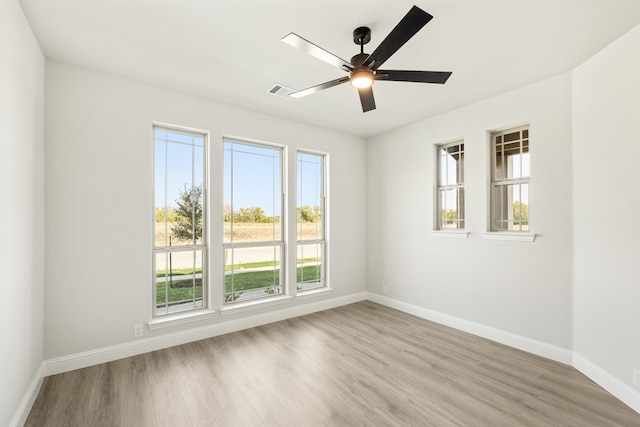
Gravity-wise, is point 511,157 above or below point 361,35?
below

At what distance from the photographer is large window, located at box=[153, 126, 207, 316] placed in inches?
→ 136

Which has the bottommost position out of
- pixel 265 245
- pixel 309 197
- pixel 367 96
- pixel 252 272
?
pixel 252 272

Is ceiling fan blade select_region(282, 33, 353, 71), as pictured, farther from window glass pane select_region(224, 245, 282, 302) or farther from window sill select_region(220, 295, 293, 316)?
window sill select_region(220, 295, 293, 316)

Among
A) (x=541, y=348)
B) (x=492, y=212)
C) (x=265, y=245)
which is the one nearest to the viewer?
(x=541, y=348)

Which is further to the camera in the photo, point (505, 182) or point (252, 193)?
point (252, 193)

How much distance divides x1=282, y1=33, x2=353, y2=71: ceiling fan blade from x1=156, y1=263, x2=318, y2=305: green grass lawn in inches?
115

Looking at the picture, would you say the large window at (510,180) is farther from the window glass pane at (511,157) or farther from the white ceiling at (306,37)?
the white ceiling at (306,37)

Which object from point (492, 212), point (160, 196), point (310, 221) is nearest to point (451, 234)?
point (492, 212)

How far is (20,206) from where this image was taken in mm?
2129

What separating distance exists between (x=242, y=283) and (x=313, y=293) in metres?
1.18

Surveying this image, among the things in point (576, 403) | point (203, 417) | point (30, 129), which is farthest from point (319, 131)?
point (576, 403)

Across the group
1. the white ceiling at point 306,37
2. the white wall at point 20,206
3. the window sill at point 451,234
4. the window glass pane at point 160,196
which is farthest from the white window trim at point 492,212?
the white wall at point 20,206

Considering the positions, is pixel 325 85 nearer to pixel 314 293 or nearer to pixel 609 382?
pixel 314 293

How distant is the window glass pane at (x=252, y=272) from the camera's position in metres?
3.95
